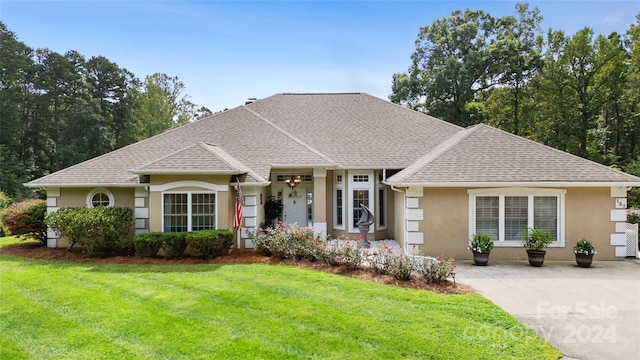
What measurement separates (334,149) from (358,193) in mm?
2406

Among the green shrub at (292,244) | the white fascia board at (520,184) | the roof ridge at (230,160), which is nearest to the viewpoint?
the green shrub at (292,244)

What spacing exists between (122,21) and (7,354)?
11251 mm

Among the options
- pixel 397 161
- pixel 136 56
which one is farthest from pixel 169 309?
pixel 136 56

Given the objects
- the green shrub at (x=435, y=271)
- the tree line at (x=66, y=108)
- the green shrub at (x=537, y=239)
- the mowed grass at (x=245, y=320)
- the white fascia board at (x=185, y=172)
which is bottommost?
the mowed grass at (x=245, y=320)

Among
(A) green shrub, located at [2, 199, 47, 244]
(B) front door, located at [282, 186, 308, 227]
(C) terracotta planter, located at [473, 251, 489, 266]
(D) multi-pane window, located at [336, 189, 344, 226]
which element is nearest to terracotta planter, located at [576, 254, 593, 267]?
(C) terracotta planter, located at [473, 251, 489, 266]

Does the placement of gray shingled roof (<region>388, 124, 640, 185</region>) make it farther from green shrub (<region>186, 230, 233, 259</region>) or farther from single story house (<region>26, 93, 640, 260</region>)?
green shrub (<region>186, 230, 233, 259</region>)

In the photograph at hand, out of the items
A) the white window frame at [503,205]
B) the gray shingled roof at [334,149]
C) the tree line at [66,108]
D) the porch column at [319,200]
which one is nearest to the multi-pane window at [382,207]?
the gray shingled roof at [334,149]

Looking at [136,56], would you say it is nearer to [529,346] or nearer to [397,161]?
[397,161]

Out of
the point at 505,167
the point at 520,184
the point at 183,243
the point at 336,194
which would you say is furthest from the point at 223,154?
the point at 520,184

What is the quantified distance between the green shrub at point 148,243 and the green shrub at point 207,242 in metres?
0.93

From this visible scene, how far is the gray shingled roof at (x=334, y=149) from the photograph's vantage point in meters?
10.9

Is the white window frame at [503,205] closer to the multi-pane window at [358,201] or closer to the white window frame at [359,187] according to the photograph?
the white window frame at [359,187]

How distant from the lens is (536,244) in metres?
10.4

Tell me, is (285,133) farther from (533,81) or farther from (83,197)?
(533,81)
